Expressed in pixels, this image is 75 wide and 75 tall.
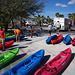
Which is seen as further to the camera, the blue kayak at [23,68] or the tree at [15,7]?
the tree at [15,7]

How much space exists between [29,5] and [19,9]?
2341mm

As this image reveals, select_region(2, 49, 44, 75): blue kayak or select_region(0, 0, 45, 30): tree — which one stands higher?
select_region(0, 0, 45, 30): tree

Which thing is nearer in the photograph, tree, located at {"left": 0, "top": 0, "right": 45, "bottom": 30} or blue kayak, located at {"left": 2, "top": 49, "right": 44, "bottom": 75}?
blue kayak, located at {"left": 2, "top": 49, "right": 44, "bottom": 75}

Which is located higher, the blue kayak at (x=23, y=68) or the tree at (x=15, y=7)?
the tree at (x=15, y=7)

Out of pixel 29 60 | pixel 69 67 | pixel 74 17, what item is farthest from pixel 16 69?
pixel 74 17

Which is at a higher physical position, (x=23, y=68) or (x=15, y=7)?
(x=15, y=7)

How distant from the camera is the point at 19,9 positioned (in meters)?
13.8

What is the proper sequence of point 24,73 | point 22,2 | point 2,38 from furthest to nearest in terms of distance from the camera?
point 22,2 → point 2,38 → point 24,73

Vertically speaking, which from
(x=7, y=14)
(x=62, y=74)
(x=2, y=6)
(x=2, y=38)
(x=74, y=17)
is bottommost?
(x=62, y=74)

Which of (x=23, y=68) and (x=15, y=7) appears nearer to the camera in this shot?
(x=23, y=68)

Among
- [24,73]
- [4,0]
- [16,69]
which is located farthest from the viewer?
[4,0]

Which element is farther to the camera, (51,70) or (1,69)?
(1,69)

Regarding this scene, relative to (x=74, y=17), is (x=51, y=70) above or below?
below

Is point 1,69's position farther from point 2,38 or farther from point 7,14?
point 7,14
